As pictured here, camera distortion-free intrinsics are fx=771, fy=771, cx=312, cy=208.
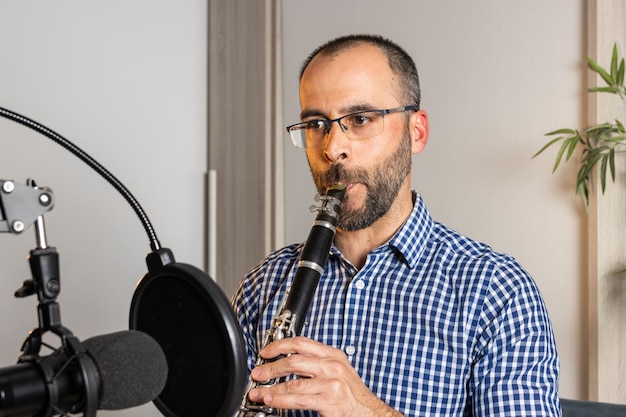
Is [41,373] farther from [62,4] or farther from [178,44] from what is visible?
[178,44]

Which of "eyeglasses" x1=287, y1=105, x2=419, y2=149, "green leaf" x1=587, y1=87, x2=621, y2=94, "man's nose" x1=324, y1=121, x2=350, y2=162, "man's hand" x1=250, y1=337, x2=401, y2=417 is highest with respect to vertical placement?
"green leaf" x1=587, y1=87, x2=621, y2=94

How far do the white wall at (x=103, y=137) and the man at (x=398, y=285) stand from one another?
148 centimetres

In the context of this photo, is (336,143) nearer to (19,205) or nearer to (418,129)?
(418,129)

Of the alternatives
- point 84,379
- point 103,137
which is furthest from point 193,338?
point 103,137

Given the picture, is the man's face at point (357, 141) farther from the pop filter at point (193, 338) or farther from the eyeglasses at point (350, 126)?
the pop filter at point (193, 338)

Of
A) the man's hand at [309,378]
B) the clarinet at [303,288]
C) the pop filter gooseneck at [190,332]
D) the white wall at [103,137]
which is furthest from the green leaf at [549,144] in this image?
the pop filter gooseneck at [190,332]

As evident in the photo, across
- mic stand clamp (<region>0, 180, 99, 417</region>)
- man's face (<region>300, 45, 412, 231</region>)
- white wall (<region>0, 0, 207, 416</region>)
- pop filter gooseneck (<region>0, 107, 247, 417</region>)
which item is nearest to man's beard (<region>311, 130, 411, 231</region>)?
man's face (<region>300, 45, 412, 231</region>)

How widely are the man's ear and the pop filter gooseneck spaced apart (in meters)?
1.09

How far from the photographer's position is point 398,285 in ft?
5.42

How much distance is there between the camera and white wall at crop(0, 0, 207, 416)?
2895 mm

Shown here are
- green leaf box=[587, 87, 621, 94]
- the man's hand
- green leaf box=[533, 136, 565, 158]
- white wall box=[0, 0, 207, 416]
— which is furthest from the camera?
white wall box=[0, 0, 207, 416]

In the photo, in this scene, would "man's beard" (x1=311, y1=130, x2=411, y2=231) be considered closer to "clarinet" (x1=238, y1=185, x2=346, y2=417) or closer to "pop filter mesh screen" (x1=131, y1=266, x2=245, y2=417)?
"clarinet" (x1=238, y1=185, x2=346, y2=417)

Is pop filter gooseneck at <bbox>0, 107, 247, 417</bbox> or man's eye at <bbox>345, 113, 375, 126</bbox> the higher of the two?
man's eye at <bbox>345, 113, 375, 126</bbox>

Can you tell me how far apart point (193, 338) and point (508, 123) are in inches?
97.6
